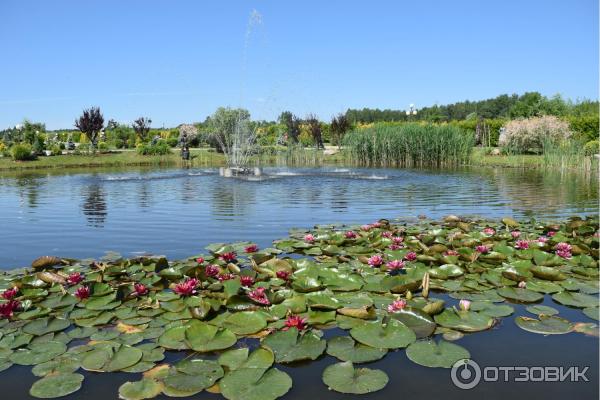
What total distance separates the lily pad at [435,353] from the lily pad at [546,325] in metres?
0.70

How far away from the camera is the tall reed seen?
24.8 metres

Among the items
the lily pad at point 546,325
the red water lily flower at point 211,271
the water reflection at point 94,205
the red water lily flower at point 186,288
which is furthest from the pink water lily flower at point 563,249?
the water reflection at point 94,205

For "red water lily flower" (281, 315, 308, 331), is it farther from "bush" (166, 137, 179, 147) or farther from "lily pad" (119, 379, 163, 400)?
"bush" (166, 137, 179, 147)

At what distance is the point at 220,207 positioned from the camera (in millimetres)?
10656

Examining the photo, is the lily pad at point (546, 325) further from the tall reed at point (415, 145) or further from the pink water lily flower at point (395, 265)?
the tall reed at point (415, 145)

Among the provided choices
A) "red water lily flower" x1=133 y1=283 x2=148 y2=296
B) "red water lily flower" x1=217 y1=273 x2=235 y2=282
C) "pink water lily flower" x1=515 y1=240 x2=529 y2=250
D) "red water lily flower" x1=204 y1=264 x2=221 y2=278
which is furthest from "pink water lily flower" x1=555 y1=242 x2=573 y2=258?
"red water lily flower" x1=133 y1=283 x2=148 y2=296

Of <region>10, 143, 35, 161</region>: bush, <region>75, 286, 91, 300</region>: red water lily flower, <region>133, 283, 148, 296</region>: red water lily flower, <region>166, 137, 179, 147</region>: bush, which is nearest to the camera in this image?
<region>75, 286, 91, 300</region>: red water lily flower

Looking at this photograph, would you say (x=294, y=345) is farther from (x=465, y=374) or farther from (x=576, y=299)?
(x=576, y=299)

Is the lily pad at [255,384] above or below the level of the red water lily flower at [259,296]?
below

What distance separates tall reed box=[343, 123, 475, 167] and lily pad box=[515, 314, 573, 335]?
22.2 m

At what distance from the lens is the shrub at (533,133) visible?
96.3 feet

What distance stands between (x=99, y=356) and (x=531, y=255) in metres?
4.37

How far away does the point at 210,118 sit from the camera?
140ft

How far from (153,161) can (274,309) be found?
29399 mm
